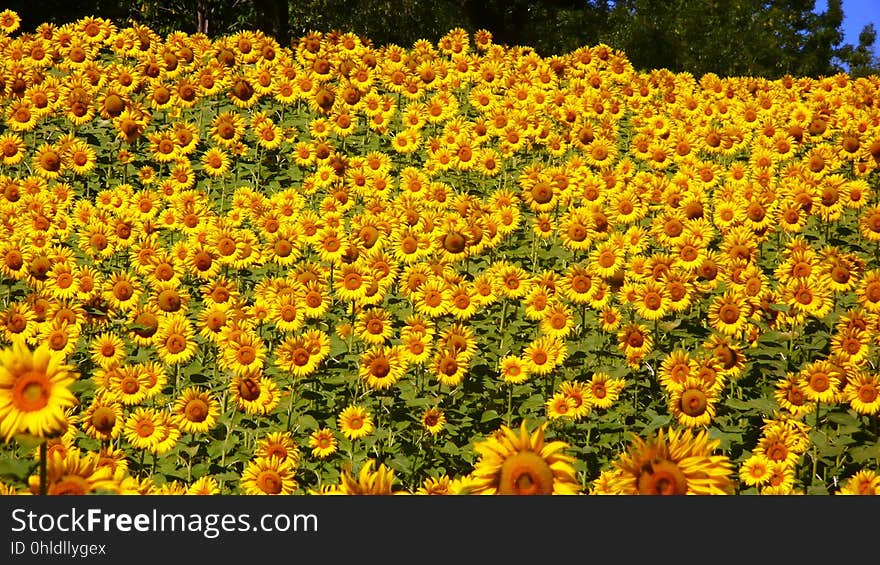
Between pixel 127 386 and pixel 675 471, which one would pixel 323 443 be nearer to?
pixel 127 386

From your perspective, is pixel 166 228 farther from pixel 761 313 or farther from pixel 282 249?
pixel 761 313

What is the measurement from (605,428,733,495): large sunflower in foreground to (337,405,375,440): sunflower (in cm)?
286

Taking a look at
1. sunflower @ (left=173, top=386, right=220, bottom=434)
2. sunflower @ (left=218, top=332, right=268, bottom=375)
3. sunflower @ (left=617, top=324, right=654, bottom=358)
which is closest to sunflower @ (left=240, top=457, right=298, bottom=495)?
sunflower @ (left=173, top=386, right=220, bottom=434)

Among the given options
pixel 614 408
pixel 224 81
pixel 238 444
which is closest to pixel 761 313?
pixel 614 408

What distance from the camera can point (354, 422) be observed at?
5.12 meters

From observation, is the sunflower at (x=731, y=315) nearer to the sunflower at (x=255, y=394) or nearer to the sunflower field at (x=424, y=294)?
the sunflower field at (x=424, y=294)

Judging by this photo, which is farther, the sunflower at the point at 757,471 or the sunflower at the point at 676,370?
the sunflower at the point at 676,370

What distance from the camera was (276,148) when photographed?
9.85 meters

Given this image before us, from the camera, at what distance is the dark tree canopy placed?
1075 inches

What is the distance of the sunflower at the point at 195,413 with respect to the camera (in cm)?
483

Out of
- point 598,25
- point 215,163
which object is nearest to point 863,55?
point 598,25

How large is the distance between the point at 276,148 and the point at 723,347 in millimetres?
5968

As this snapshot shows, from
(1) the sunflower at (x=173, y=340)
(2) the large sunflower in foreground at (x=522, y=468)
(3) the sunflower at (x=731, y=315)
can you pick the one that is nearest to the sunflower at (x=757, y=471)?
(3) the sunflower at (x=731, y=315)

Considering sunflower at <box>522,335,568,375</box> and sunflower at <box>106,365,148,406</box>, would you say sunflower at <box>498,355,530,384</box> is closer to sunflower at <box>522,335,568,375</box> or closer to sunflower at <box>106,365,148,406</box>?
sunflower at <box>522,335,568,375</box>
